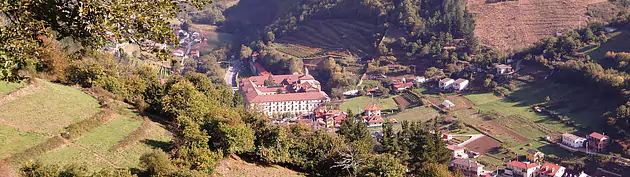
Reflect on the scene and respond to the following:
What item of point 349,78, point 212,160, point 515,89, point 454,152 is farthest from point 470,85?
point 212,160

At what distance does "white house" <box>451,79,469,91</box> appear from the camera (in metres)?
44.5

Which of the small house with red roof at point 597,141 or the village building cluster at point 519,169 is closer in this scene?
the village building cluster at point 519,169

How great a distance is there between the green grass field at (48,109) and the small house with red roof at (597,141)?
1032 inches

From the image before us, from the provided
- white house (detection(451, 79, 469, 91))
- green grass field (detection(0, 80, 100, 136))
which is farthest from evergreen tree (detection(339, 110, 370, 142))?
white house (detection(451, 79, 469, 91))

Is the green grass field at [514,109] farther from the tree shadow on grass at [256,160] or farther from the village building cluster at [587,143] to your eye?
the tree shadow on grass at [256,160]

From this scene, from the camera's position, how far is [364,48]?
58.0m

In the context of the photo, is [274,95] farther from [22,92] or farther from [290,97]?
[22,92]

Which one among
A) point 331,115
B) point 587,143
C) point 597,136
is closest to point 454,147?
point 587,143

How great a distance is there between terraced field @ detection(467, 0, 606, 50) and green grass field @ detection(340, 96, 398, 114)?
15356 mm

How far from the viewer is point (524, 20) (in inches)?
2174

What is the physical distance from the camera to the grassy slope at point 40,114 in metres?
12.3

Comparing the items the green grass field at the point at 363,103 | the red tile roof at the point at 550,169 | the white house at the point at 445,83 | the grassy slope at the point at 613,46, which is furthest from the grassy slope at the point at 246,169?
the grassy slope at the point at 613,46

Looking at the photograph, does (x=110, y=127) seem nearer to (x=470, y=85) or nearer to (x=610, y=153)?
(x=610, y=153)

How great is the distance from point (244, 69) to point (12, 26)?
174ft
